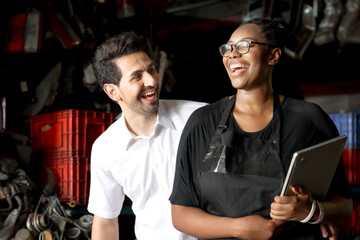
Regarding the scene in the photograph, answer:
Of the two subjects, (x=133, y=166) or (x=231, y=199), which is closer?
(x=231, y=199)

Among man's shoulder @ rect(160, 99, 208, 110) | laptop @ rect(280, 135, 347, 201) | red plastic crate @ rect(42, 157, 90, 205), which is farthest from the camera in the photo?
red plastic crate @ rect(42, 157, 90, 205)

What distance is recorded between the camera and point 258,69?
1.47 m

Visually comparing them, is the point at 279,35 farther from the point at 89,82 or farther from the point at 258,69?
the point at 89,82

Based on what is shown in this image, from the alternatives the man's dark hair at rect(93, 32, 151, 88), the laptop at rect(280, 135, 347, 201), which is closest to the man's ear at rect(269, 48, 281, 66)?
the laptop at rect(280, 135, 347, 201)

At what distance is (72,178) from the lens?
2.61 metres

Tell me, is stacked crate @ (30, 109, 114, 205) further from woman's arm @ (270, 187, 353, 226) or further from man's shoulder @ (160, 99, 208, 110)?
woman's arm @ (270, 187, 353, 226)

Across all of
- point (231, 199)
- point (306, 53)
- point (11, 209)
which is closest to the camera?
point (231, 199)

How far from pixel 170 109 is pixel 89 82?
3.78 ft

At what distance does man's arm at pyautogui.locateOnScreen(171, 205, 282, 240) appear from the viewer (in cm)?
133

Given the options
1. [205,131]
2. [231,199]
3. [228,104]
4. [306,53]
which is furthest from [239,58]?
[306,53]

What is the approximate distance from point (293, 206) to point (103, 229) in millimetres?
1207

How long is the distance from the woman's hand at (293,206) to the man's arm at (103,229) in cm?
112

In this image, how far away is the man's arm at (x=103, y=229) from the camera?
6.90 feet

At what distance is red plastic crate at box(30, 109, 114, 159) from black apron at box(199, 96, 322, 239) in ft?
4.62
